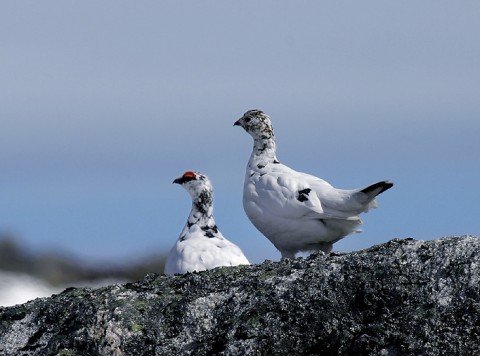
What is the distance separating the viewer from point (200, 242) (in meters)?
11.4

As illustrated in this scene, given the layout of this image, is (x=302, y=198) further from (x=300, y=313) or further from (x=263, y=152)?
(x=300, y=313)

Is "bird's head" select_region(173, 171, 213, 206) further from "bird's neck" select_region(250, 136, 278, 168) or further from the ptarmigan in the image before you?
"bird's neck" select_region(250, 136, 278, 168)

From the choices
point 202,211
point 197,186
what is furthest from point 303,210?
point 197,186

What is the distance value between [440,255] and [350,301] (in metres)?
0.44

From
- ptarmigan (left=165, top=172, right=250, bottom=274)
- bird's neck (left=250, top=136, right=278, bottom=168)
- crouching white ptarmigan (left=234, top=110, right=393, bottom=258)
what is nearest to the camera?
ptarmigan (left=165, top=172, right=250, bottom=274)

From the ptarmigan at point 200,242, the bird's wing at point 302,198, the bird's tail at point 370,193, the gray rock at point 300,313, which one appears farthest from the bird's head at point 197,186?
the gray rock at point 300,313

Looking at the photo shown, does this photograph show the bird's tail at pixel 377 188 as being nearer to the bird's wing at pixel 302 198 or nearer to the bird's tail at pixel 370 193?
the bird's tail at pixel 370 193

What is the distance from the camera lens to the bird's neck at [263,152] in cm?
1209

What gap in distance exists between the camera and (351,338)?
16.5 ft

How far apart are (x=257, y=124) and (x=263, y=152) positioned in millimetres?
396

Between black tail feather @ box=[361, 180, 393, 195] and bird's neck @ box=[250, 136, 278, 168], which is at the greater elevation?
bird's neck @ box=[250, 136, 278, 168]

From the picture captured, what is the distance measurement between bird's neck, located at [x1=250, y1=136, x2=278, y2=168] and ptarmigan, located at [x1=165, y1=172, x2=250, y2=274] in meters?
0.79

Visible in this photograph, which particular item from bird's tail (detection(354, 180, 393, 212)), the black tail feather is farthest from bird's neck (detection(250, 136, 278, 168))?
the black tail feather

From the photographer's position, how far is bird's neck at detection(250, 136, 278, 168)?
39.7 feet
